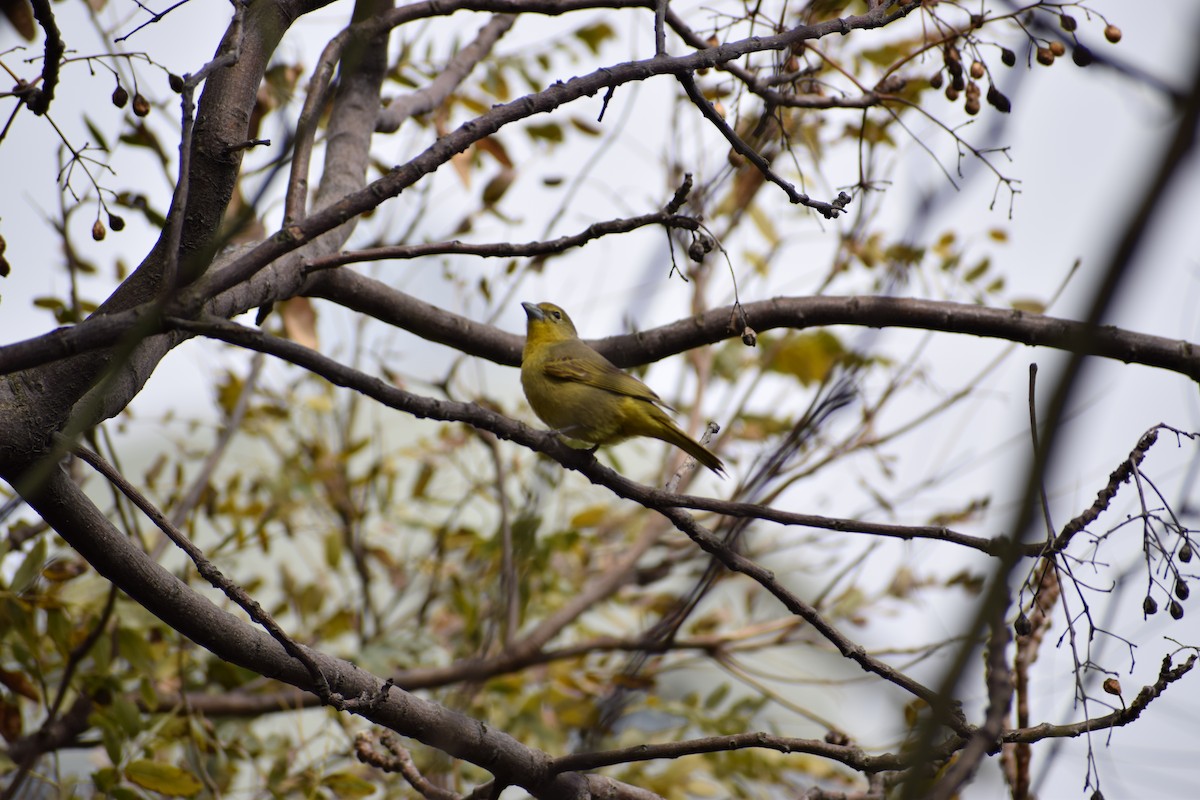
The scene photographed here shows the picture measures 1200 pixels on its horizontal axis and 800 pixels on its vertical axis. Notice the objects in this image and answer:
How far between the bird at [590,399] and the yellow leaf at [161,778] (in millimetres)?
1748

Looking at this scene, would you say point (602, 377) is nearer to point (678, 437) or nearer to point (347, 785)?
point (678, 437)

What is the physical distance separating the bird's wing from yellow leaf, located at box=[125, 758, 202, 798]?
205 centimetres

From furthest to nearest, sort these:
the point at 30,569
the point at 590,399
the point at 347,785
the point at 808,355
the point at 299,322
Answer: the point at 808,355, the point at 590,399, the point at 299,322, the point at 347,785, the point at 30,569

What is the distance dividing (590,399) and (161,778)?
6.94 ft

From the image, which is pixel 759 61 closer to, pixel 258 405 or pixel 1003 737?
pixel 1003 737

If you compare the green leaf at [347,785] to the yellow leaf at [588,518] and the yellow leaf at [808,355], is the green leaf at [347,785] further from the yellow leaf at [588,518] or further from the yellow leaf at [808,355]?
the yellow leaf at [808,355]

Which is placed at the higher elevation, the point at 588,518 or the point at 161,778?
the point at 588,518

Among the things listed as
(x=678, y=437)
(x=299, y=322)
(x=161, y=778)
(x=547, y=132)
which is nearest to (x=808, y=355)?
(x=678, y=437)

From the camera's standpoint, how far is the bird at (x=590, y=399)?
13.8 ft

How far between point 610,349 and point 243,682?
2.04 m

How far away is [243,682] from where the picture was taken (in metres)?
3.97

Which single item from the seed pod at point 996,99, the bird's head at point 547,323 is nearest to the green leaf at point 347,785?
the bird's head at point 547,323

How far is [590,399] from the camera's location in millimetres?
4324

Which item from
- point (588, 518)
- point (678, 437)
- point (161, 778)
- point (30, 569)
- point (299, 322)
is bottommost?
point (161, 778)
